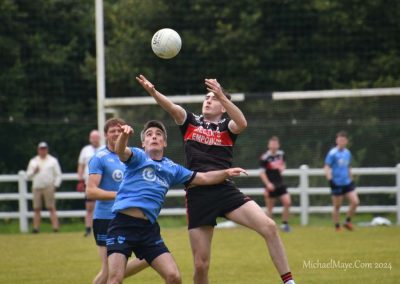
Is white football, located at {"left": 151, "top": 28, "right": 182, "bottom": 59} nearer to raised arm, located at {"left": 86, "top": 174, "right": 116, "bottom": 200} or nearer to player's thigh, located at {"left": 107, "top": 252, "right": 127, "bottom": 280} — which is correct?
raised arm, located at {"left": 86, "top": 174, "right": 116, "bottom": 200}

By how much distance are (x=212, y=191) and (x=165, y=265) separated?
4.23ft

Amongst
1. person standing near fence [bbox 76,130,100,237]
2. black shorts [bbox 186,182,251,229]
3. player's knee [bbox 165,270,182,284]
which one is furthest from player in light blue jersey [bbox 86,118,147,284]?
person standing near fence [bbox 76,130,100,237]

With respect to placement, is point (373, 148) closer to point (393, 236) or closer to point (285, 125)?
point (285, 125)

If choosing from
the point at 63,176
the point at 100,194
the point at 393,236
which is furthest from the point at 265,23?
the point at 100,194

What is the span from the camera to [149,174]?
7977 mm

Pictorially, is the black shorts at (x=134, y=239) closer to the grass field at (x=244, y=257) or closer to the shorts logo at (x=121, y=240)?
the shorts logo at (x=121, y=240)

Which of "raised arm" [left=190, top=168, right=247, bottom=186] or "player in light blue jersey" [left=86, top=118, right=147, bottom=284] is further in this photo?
"player in light blue jersey" [left=86, top=118, right=147, bottom=284]

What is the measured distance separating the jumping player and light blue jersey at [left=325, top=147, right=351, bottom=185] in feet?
29.7

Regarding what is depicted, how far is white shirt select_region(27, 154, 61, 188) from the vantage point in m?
19.2

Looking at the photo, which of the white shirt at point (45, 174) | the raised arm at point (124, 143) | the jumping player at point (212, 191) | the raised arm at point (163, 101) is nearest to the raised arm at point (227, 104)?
the jumping player at point (212, 191)

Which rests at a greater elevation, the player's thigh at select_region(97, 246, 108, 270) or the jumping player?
the jumping player

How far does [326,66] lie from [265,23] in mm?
2097

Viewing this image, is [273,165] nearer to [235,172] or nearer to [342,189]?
[342,189]

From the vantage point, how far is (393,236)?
15.7m
